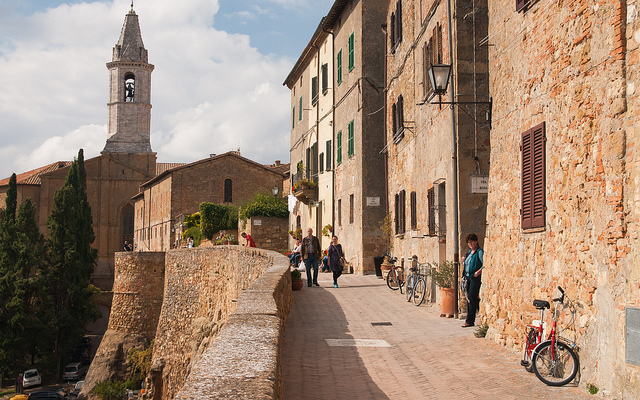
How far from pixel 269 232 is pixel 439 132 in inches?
856

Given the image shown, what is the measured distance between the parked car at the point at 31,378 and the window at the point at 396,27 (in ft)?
92.5

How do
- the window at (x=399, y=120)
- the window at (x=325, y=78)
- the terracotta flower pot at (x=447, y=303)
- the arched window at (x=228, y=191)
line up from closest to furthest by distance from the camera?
1. the terracotta flower pot at (x=447, y=303)
2. the window at (x=399, y=120)
3. the window at (x=325, y=78)
4. the arched window at (x=228, y=191)

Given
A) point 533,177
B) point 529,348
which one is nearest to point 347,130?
point 533,177

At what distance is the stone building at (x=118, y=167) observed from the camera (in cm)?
6706

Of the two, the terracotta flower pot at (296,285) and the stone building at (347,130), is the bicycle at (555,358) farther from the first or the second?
the stone building at (347,130)

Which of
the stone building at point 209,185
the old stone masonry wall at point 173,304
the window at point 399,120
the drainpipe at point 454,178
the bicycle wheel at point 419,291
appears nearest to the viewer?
the drainpipe at point 454,178

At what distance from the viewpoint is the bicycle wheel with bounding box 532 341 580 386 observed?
6948mm

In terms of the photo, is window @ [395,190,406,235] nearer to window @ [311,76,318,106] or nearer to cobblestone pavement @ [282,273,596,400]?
cobblestone pavement @ [282,273,596,400]

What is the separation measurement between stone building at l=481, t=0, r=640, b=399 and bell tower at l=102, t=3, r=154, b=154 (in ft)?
228

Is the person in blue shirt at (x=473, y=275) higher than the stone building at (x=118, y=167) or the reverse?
the reverse

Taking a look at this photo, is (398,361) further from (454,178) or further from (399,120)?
(399,120)

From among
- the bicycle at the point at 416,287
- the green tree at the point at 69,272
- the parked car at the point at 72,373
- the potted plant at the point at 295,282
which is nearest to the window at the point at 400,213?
the bicycle at the point at 416,287

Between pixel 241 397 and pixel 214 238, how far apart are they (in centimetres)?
3421

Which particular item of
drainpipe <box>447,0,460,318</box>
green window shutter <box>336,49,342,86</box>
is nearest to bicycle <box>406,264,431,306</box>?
drainpipe <box>447,0,460,318</box>
